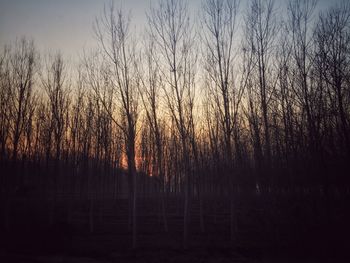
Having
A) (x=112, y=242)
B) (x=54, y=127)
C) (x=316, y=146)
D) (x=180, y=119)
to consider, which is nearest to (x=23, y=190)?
(x=54, y=127)

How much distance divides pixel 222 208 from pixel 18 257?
16967 mm

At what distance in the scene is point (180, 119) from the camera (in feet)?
28.5

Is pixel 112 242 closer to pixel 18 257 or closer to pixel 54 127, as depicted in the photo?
pixel 18 257

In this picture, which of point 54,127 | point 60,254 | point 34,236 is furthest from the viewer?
point 54,127

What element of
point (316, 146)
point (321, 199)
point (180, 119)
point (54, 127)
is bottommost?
point (321, 199)

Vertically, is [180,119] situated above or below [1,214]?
above

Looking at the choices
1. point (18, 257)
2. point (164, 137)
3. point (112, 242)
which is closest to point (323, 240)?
point (112, 242)

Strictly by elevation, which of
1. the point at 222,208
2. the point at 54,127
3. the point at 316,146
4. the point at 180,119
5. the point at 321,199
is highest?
the point at 54,127

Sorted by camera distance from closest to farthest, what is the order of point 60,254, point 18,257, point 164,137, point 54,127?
point 18,257 < point 60,254 < point 54,127 < point 164,137

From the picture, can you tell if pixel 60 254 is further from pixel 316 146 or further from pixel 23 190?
pixel 23 190

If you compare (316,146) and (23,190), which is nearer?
(316,146)

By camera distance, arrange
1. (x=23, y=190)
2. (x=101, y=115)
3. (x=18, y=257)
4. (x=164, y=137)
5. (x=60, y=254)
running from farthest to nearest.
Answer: (x=23, y=190), (x=164, y=137), (x=101, y=115), (x=60, y=254), (x=18, y=257)

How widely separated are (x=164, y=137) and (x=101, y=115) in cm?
687

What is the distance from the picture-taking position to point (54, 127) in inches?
545
